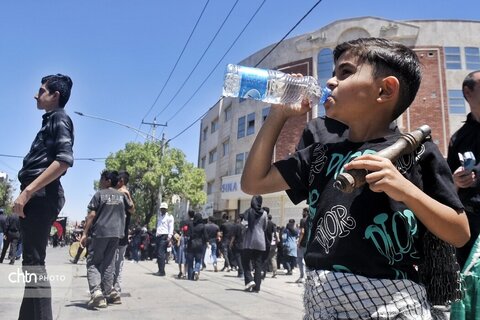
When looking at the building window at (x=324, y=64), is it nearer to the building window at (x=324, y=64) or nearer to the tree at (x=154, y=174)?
the building window at (x=324, y=64)

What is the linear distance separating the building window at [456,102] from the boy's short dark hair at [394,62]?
88.7 ft

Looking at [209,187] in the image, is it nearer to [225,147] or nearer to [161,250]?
[225,147]

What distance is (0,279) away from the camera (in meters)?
6.90

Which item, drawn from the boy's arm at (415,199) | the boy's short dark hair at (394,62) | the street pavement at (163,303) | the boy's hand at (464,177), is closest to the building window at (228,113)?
the street pavement at (163,303)

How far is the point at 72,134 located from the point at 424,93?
26045 millimetres

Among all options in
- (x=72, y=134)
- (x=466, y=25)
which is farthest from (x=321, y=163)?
(x=466, y=25)

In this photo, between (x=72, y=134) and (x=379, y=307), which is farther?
(x=72, y=134)

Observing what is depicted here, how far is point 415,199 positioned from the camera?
50.8 inches

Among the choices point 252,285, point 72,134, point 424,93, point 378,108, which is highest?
point 424,93

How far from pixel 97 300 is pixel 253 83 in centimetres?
404

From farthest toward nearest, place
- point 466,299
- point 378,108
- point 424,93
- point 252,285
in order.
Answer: point 424,93 < point 252,285 < point 466,299 < point 378,108

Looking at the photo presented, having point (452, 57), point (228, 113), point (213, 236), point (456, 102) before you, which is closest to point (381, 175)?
point (213, 236)

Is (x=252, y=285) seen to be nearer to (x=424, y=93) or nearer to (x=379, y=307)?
(x=379, y=307)

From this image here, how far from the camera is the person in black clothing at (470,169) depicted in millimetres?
2244
